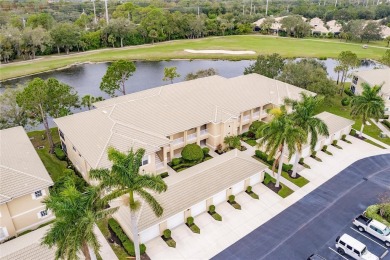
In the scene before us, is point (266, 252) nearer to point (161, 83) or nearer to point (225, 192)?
point (225, 192)

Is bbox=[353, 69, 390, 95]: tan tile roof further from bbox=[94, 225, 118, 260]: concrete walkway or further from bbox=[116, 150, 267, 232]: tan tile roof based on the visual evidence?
bbox=[94, 225, 118, 260]: concrete walkway

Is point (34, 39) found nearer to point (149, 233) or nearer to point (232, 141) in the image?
point (232, 141)

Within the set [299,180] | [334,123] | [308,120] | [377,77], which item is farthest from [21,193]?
[377,77]

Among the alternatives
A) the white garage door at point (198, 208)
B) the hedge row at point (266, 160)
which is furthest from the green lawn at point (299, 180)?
the white garage door at point (198, 208)

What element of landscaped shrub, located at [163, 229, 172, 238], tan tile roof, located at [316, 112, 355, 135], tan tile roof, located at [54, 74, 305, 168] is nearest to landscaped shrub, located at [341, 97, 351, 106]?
tan tile roof, located at [316, 112, 355, 135]

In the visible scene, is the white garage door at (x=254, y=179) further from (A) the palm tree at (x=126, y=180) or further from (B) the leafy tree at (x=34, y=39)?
(B) the leafy tree at (x=34, y=39)
